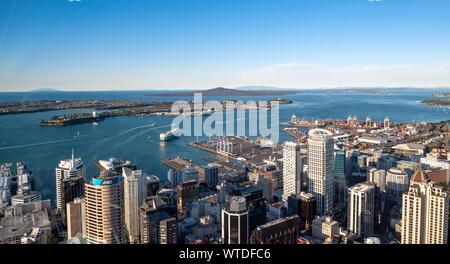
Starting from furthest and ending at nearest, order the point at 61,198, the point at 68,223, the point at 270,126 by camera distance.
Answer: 1. the point at 270,126
2. the point at 61,198
3. the point at 68,223

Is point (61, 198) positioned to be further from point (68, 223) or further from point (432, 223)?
point (432, 223)

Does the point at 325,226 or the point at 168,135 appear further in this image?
the point at 168,135

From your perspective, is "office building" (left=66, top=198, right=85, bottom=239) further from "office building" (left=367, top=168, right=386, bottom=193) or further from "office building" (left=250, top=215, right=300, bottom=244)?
"office building" (left=367, top=168, right=386, bottom=193)

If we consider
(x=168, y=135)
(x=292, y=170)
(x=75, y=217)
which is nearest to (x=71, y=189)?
(x=75, y=217)

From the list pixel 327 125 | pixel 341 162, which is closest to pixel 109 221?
pixel 341 162

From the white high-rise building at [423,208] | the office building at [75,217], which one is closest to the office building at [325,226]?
the white high-rise building at [423,208]

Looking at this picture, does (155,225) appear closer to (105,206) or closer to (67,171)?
(105,206)

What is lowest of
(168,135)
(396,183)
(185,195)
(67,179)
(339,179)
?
(185,195)
